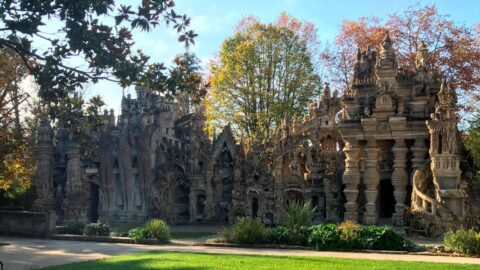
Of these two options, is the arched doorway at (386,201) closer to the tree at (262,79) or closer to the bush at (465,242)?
the bush at (465,242)

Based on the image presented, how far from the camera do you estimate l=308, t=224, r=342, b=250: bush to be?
1925 centimetres

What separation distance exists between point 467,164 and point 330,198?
6.22m

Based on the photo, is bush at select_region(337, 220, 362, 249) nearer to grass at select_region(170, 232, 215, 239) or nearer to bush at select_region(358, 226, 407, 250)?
bush at select_region(358, 226, 407, 250)

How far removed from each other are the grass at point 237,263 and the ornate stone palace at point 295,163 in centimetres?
964

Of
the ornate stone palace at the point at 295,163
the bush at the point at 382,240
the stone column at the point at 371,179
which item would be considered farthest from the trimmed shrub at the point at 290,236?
the stone column at the point at 371,179

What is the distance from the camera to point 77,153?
33969mm

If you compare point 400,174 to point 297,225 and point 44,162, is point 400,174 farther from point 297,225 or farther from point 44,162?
point 44,162

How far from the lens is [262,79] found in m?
42.4

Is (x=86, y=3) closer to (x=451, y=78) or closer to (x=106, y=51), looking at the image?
(x=106, y=51)

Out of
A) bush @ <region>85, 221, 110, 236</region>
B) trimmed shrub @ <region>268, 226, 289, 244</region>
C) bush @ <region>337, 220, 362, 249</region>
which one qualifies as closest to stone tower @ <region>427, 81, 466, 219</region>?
bush @ <region>337, 220, 362, 249</region>

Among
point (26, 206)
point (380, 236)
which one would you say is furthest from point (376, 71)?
point (26, 206)

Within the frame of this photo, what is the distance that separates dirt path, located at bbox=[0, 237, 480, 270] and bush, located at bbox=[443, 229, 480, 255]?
684mm

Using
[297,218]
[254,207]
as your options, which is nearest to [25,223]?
[254,207]

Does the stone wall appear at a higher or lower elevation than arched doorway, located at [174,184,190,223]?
lower
